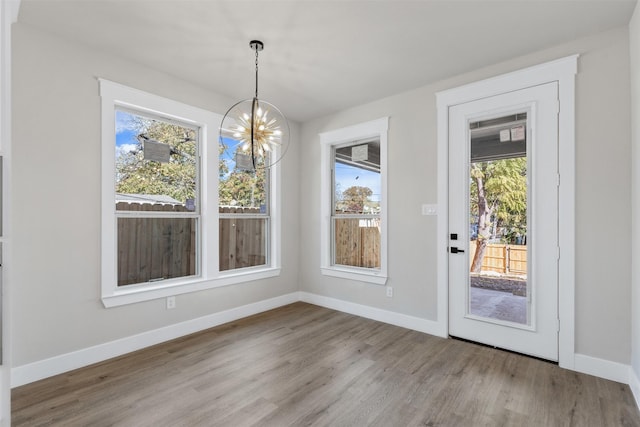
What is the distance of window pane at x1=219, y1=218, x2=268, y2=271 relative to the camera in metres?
4.03

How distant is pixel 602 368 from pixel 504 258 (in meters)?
1.08

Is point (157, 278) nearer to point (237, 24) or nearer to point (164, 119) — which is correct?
point (164, 119)

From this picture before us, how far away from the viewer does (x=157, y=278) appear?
3.41 m

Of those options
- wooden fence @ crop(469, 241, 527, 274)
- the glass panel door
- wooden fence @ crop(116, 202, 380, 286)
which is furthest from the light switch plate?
wooden fence @ crop(116, 202, 380, 286)

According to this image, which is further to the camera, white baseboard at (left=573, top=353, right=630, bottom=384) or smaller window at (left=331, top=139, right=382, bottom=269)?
smaller window at (left=331, top=139, right=382, bottom=269)

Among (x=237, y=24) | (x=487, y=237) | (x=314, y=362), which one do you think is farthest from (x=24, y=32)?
(x=487, y=237)

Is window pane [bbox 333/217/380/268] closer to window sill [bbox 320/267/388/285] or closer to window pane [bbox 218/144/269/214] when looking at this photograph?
window sill [bbox 320/267/388/285]

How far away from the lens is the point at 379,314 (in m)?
3.97

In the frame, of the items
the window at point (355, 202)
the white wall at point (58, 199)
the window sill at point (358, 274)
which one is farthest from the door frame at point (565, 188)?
the white wall at point (58, 199)

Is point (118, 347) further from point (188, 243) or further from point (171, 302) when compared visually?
point (188, 243)

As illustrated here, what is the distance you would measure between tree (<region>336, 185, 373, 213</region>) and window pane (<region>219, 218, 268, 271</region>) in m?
1.13

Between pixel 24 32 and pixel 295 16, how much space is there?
2.10 m

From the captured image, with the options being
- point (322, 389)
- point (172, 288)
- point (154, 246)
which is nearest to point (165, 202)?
point (154, 246)

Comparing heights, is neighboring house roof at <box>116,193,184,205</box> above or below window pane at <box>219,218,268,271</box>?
above
